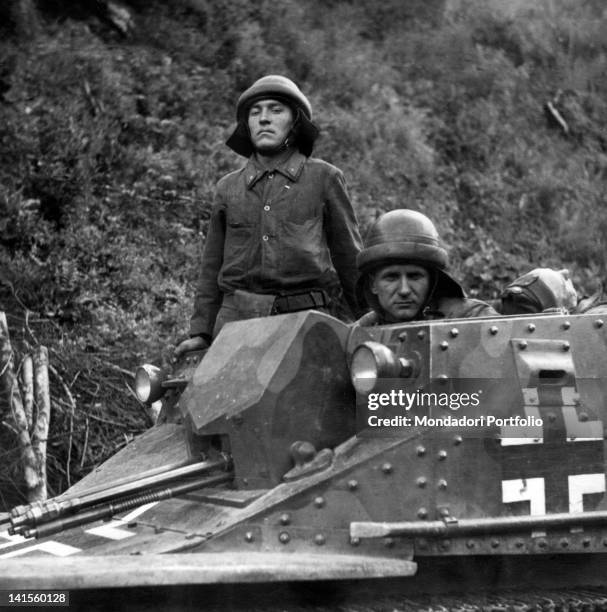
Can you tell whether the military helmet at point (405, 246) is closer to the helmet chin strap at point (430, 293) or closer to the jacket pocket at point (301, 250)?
the helmet chin strap at point (430, 293)

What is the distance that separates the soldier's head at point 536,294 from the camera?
17.3 ft

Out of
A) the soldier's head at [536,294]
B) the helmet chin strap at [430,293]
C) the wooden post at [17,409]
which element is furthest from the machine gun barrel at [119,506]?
the wooden post at [17,409]

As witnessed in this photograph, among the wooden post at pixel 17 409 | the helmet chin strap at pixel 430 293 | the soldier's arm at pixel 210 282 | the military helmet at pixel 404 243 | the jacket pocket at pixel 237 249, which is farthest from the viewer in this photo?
the wooden post at pixel 17 409

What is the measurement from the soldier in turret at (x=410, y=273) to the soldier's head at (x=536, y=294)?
25cm

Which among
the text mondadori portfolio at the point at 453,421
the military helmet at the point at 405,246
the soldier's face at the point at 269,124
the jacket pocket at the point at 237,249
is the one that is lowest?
the text mondadori portfolio at the point at 453,421

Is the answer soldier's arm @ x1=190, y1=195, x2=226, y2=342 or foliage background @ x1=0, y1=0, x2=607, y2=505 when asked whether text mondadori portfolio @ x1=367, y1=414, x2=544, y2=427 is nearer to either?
soldier's arm @ x1=190, y1=195, x2=226, y2=342

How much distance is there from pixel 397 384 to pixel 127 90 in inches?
305

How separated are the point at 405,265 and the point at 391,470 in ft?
4.08

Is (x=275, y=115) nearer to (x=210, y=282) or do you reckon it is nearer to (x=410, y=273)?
(x=210, y=282)

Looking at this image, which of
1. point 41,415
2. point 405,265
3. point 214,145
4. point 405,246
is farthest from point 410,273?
point 214,145

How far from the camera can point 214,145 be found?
1138cm

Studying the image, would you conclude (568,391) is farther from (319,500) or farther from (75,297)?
(75,297)

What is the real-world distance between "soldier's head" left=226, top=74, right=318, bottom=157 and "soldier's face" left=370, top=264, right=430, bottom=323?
1.26 meters

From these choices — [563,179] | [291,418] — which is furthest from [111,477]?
[563,179]
